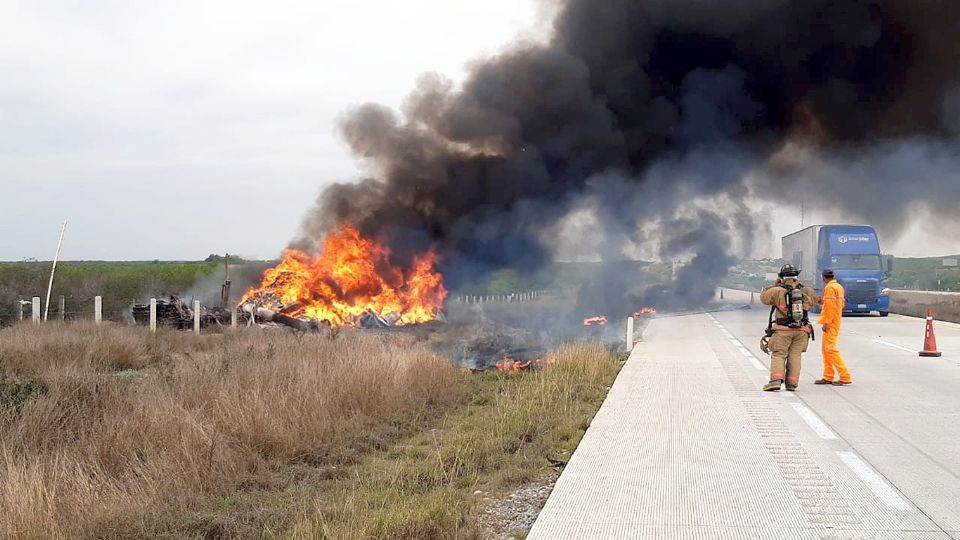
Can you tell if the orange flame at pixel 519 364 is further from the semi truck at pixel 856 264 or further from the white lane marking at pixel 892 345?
the semi truck at pixel 856 264

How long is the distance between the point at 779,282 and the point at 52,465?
8270 millimetres

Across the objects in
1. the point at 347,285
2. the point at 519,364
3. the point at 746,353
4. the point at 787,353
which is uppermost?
the point at 347,285

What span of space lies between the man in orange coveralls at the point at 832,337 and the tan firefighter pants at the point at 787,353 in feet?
2.30

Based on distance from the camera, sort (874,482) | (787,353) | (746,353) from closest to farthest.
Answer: (874,482)
(787,353)
(746,353)

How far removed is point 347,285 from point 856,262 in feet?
55.2

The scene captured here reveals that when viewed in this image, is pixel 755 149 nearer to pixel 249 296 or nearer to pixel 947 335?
pixel 947 335

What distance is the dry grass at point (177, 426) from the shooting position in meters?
4.74

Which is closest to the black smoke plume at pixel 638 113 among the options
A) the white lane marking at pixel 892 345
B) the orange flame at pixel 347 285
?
the orange flame at pixel 347 285

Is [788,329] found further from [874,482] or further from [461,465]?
[461,465]

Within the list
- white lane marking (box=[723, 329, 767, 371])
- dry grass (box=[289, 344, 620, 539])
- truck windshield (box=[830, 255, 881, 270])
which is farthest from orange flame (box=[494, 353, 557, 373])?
truck windshield (box=[830, 255, 881, 270])

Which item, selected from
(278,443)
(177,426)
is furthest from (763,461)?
(177,426)

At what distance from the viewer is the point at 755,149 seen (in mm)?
25656

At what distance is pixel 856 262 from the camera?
86.4 ft

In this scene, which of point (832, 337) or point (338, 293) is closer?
point (832, 337)
